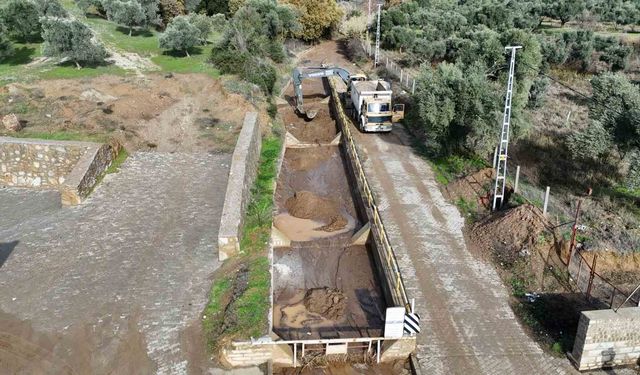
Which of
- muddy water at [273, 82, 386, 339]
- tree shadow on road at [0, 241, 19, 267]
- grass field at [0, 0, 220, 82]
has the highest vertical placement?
grass field at [0, 0, 220, 82]

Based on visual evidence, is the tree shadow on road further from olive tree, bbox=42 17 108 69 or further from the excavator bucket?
the excavator bucket

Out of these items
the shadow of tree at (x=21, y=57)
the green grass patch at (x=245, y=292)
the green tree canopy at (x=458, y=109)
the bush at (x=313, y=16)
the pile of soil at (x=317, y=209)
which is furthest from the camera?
the bush at (x=313, y=16)

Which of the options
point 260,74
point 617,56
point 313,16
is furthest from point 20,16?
point 617,56

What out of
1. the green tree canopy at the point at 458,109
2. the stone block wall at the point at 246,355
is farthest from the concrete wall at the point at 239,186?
the green tree canopy at the point at 458,109

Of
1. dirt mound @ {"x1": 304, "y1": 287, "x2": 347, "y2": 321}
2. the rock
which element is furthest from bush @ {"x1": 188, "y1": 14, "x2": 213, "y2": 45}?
dirt mound @ {"x1": 304, "y1": 287, "x2": 347, "y2": 321}

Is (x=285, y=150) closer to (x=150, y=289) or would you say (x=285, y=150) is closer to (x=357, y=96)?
(x=357, y=96)

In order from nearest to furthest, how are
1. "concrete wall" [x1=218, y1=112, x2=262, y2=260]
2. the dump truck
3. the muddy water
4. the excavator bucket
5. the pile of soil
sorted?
the muddy water
"concrete wall" [x1=218, y1=112, x2=262, y2=260]
the pile of soil
the dump truck
the excavator bucket

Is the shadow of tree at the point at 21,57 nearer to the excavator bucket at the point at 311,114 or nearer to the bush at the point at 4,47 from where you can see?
the bush at the point at 4,47

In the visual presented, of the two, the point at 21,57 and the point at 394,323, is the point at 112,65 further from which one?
the point at 394,323
